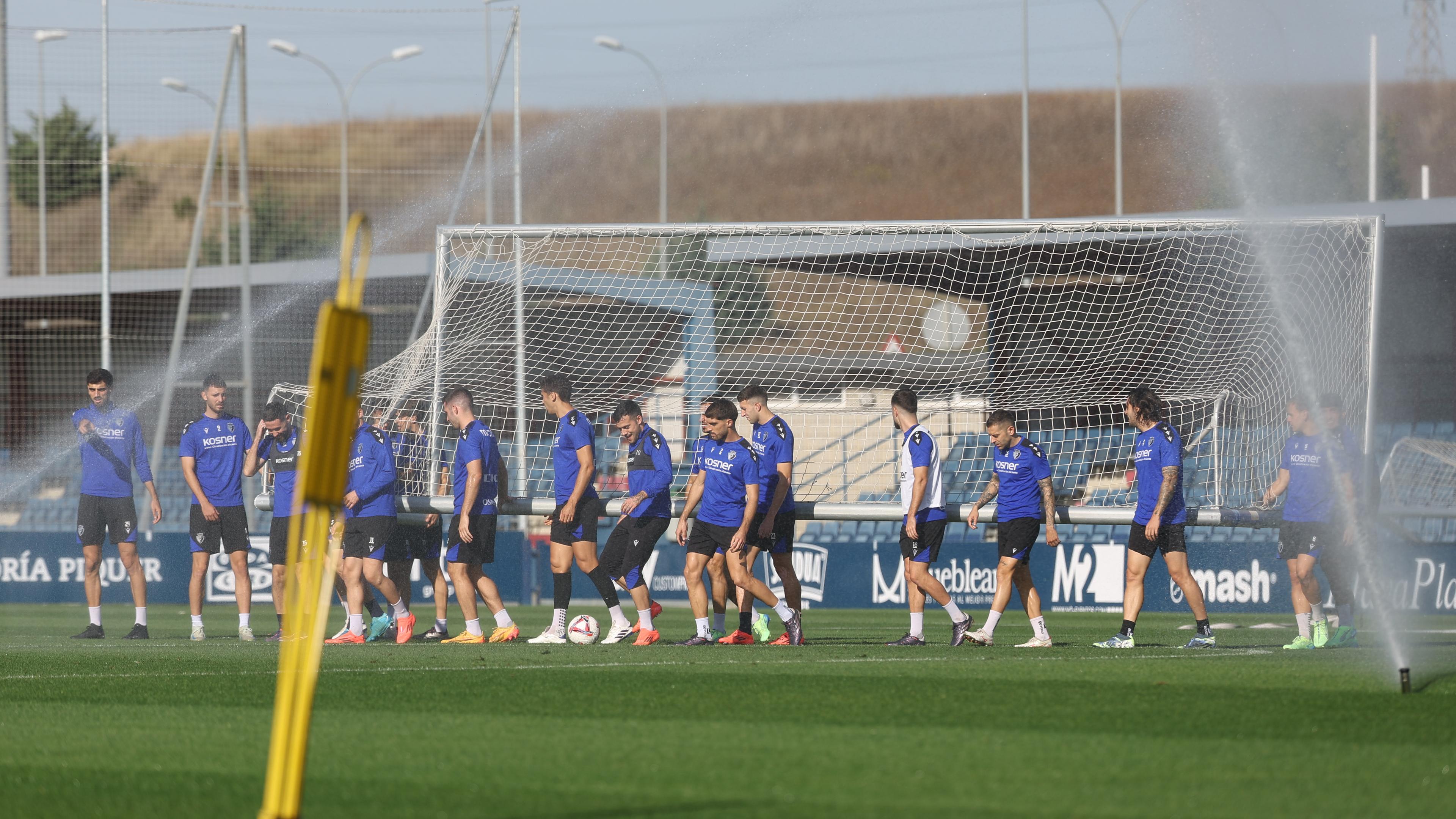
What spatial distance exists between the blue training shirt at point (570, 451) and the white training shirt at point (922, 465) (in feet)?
8.32

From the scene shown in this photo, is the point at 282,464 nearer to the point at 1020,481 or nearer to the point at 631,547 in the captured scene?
the point at 631,547

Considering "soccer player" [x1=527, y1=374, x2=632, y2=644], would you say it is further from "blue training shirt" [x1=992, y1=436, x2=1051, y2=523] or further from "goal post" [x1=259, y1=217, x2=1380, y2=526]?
"blue training shirt" [x1=992, y1=436, x2=1051, y2=523]

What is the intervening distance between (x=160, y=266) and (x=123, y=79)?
60884 millimetres

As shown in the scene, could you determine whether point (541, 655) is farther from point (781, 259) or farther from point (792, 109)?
point (792, 109)

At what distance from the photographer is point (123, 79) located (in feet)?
78.2

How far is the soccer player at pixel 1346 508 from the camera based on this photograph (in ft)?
37.8

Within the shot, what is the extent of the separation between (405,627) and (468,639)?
2.24 ft

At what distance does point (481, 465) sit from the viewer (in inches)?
520

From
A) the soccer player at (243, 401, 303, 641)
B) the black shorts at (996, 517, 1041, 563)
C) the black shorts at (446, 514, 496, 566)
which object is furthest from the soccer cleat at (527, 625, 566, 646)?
Result: the black shorts at (996, 517, 1041, 563)

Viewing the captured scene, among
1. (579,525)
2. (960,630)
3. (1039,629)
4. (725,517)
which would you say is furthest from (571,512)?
(1039,629)

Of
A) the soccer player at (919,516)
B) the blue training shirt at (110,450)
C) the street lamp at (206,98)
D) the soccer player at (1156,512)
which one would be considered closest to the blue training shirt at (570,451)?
the soccer player at (919,516)

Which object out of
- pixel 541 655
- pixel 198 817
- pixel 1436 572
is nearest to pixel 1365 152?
pixel 1436 572

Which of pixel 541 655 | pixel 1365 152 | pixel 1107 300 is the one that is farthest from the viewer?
pixel 1365 152

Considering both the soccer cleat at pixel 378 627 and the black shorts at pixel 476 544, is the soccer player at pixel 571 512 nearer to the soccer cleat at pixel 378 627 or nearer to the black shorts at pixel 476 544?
the black shorts at pixel 476 544
